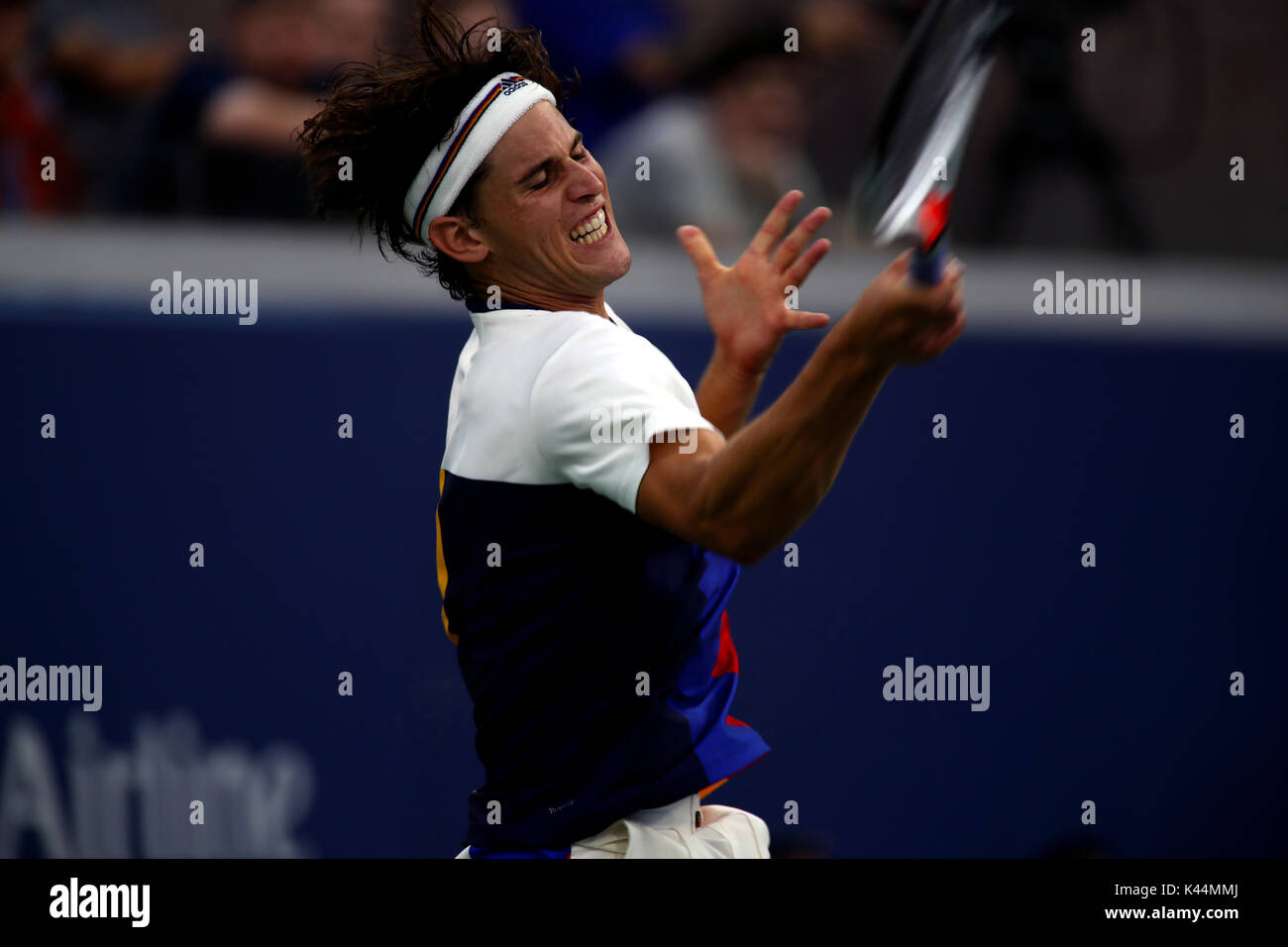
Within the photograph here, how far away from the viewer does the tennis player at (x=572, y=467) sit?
2.16 meters

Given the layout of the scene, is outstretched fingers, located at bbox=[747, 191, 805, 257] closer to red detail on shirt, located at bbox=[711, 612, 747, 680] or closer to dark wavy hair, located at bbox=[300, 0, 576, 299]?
dark wavy hair, located at bbox=[300, 0, 576, 299]

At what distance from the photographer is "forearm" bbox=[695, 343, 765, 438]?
2.87 metres

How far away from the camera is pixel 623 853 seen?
248 centimetres

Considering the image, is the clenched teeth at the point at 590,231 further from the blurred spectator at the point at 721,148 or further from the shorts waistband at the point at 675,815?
the blurred spectator at the point at 721,148

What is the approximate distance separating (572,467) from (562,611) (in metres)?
0.27

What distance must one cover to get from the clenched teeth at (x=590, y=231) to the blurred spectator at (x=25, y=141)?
8.46 ft

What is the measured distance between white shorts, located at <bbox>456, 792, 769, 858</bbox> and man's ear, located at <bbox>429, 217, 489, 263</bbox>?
97 cm

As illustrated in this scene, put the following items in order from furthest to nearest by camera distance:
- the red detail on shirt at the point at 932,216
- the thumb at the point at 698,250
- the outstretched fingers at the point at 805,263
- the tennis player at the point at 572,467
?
the thumb at the point at 698,250
the outstretched fingers at the point at 805,263
the tennis player at the point at 572,467
the red detail on shirt at the point at 932,216

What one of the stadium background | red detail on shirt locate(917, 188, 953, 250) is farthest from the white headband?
the stadium background

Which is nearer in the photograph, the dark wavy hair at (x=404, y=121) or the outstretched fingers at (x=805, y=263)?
the outstretched fingers at (x=805, y=263)

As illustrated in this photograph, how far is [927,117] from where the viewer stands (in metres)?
2.25

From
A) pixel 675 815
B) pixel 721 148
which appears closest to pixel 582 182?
pixel 675 815

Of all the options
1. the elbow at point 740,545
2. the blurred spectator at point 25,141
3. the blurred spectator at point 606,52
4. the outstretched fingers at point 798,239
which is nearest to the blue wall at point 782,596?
the blurred spectator at point 25,141
